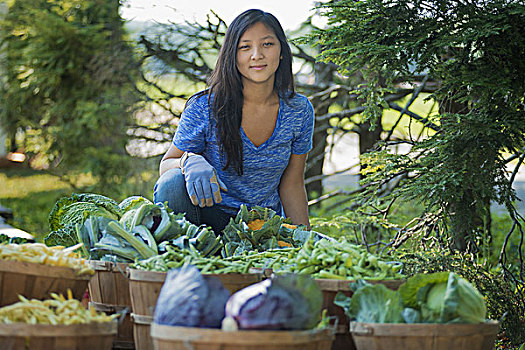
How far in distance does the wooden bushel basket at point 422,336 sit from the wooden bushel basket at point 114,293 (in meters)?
0.89

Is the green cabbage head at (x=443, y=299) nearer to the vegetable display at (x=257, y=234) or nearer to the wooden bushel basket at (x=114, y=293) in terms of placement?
the vegetable display at (x=257, y=234)

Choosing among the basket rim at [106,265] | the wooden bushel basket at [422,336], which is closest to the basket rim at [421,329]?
the wooden bushel basket at [422,336]

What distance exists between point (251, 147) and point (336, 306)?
139cm

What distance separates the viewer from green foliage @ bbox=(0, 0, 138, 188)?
258 inches

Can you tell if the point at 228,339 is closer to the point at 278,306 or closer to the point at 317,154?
the point at 278,306

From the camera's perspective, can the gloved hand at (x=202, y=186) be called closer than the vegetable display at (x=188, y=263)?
No

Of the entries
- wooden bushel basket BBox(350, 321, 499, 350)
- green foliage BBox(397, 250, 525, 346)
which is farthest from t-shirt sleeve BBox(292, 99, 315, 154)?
wooden bushel basket BBox(350, 321, 499, 350)

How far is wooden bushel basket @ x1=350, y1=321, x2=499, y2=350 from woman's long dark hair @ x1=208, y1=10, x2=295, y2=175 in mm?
1589

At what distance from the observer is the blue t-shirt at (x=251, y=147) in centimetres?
305

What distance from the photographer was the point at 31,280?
1.79 m

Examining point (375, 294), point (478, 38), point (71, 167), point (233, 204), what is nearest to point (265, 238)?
point (233, 204)

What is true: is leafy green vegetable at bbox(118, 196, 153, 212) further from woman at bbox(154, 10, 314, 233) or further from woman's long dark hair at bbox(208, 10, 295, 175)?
woman's long dark hair at bbox(208, 10, 295, 175)

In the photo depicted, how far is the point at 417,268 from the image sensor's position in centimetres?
271

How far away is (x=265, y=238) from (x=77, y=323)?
1.08 metres
